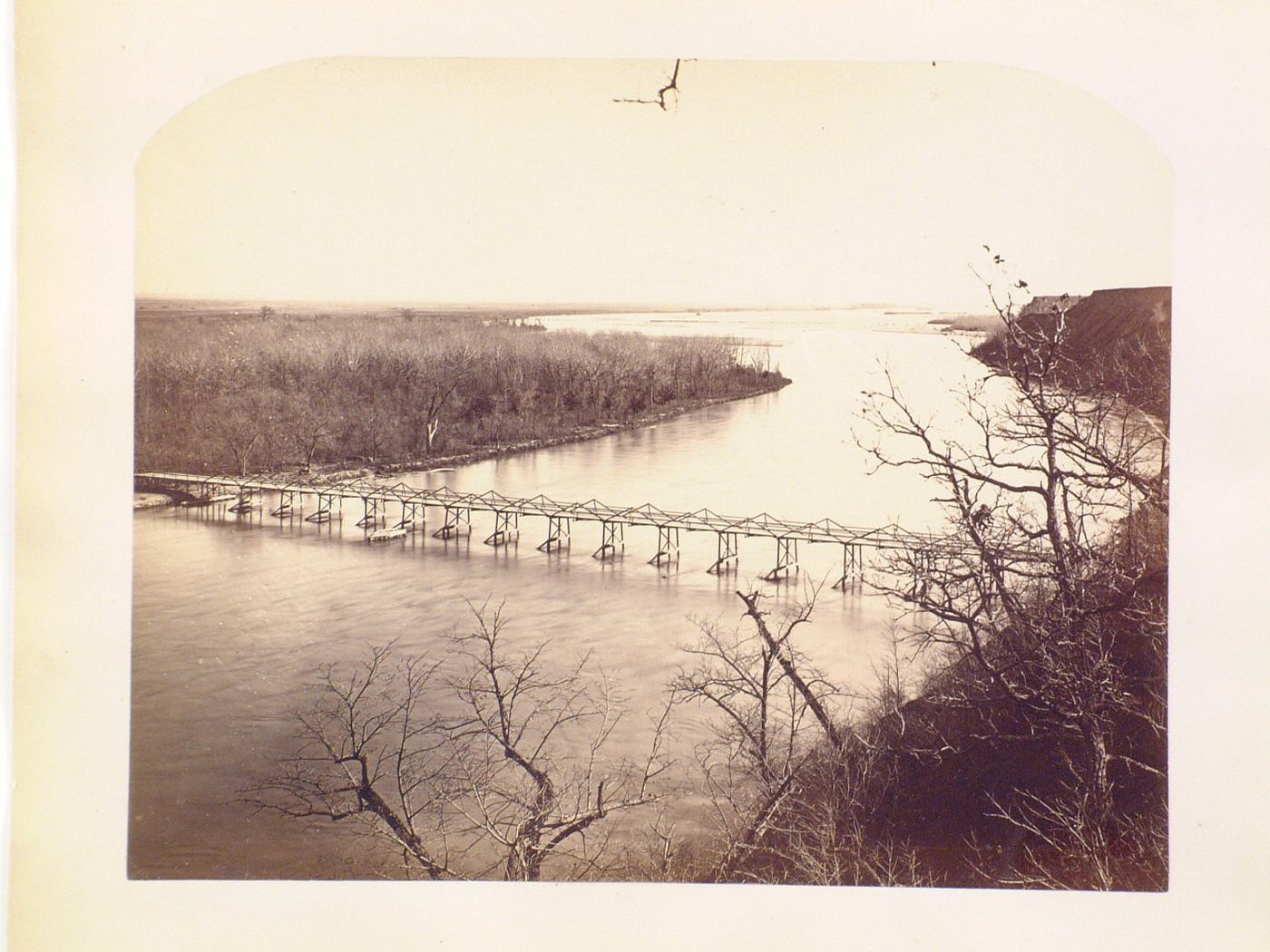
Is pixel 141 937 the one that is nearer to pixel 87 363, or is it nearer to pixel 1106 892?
pixel 87 363

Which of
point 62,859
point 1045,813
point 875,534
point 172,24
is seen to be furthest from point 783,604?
point 172,24

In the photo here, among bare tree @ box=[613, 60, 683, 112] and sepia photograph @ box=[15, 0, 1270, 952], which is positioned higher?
bare tree @ box=[613, 60, 683, 112]

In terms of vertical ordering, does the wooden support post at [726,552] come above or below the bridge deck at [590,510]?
below

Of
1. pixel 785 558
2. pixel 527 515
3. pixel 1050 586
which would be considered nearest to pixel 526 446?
pixel 527 515

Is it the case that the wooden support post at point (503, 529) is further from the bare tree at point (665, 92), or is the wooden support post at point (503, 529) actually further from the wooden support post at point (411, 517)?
the bare tree at point (665, 92)

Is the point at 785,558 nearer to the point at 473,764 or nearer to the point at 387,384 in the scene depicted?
the point at 473,764

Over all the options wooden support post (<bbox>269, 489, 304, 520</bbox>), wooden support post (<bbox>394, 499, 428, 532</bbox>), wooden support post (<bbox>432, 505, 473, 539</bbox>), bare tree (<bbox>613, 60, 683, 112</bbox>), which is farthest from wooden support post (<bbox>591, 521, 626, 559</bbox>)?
bare tree (<bbox>613, 60, 683, 112</bbox>)

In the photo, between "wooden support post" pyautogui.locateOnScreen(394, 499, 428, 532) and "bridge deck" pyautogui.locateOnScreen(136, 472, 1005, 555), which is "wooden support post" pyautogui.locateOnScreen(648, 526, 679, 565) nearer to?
"bridge deck" pyautogui.locateOnScreen(136, 472, 1005, 555)

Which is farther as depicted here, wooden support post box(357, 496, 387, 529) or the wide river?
wooden support post box(357, 496, 387, 529)

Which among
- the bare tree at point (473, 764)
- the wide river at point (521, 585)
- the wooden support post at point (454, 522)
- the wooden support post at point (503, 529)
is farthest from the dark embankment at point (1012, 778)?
the wooden support post at point (454, 522)
